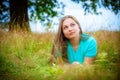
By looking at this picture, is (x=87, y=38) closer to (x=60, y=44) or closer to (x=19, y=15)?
(x=60, y=44)

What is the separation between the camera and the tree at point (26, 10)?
9.46ft

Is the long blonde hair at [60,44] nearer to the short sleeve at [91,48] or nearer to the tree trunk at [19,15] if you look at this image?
the short sleeve at [91,48]

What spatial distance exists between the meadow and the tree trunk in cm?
8

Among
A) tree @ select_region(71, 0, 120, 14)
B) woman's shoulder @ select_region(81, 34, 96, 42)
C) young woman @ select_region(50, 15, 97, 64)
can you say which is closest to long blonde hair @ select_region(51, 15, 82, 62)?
young woman @ select_region(50, 15, 97, 64)

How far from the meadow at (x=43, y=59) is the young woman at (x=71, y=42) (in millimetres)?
46

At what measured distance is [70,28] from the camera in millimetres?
2707

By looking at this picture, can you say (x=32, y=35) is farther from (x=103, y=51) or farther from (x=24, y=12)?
(x=103, y=51)

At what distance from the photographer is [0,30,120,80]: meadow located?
2615 millimetres

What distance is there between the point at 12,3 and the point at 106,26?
844 millimetres

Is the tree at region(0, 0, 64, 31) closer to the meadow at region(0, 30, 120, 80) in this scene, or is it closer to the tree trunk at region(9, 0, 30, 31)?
the tree trunk at region(9, 0, 30, 31)

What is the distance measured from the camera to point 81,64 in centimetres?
270

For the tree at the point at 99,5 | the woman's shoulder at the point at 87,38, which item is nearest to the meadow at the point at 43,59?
the woman's shoulder at the point at 87,38

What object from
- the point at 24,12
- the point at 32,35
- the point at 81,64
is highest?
the point at 24,12

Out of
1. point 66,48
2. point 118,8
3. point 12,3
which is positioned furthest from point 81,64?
point 12,3
